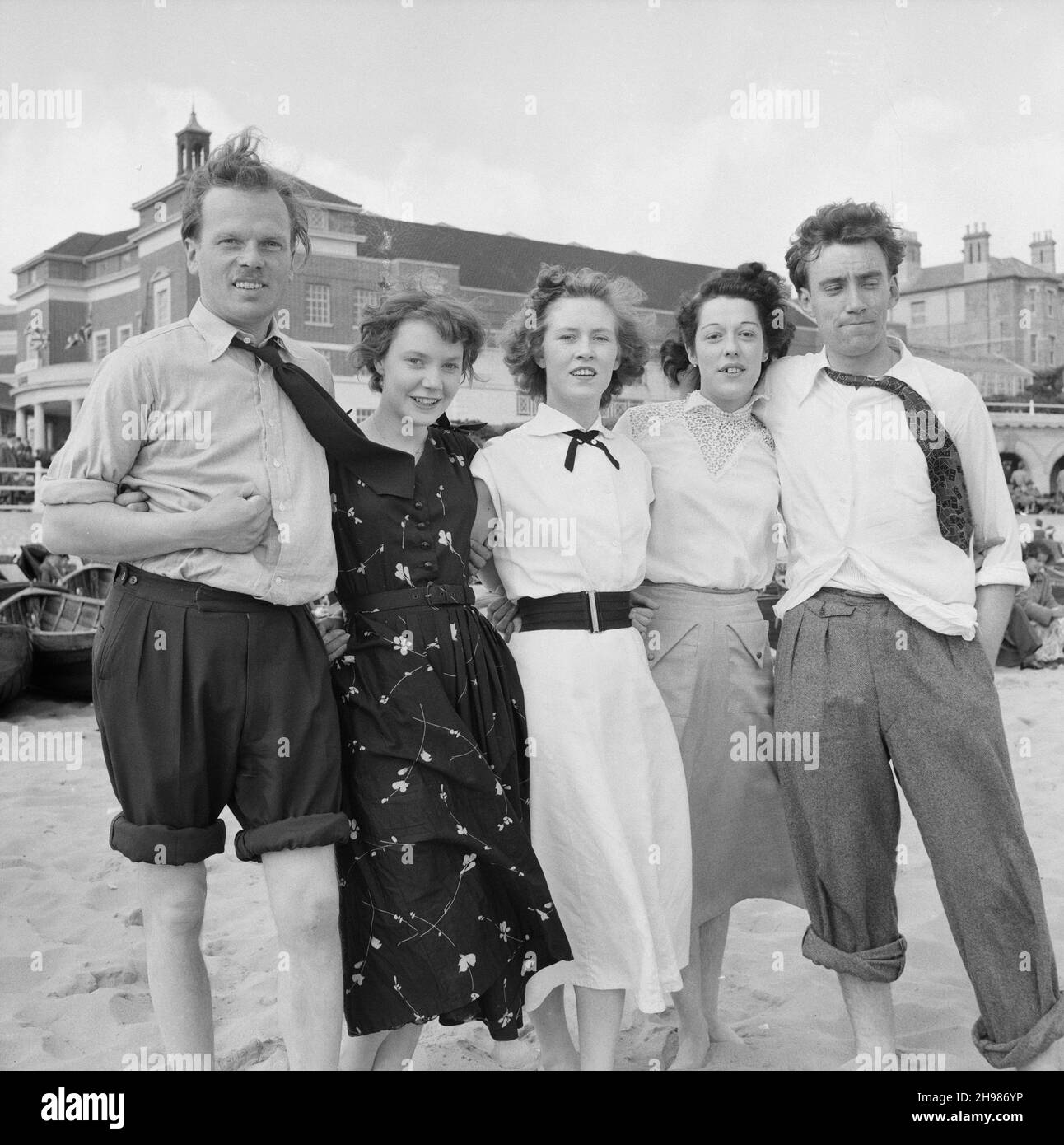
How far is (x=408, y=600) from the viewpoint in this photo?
2.45 metres

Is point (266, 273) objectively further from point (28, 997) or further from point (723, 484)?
point (28, 997)

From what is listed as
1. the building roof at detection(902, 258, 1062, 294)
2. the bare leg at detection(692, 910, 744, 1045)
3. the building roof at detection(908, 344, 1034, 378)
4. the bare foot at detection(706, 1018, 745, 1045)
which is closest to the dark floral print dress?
the bare leg at detection(692, 910, 744, 1045)

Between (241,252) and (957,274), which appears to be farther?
(957,274)

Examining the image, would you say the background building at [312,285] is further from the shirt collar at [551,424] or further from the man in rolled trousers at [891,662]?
the man in rolled trousers at [891,662]

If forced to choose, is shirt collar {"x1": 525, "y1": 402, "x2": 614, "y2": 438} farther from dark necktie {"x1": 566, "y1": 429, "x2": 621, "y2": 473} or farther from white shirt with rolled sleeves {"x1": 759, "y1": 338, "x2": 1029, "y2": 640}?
white shirt with rolled sleeves {"x1": 759, "y1": 338, "x2": 1029, "y2": 640}

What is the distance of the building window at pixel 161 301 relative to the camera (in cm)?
2858

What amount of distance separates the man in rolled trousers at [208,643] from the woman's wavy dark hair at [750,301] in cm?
127

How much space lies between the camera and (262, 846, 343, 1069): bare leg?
2137 mm

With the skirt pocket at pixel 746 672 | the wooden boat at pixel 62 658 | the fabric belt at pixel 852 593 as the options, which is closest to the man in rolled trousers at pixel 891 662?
the fabric belt at pixel 852 593

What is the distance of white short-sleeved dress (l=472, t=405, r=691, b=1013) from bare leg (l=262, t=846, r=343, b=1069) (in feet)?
1.78

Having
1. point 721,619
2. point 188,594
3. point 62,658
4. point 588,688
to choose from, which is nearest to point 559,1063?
point 588,688

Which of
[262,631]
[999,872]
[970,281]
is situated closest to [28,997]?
[262,631]

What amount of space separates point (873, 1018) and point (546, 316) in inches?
79.1

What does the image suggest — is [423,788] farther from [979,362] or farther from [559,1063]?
[979,362]
